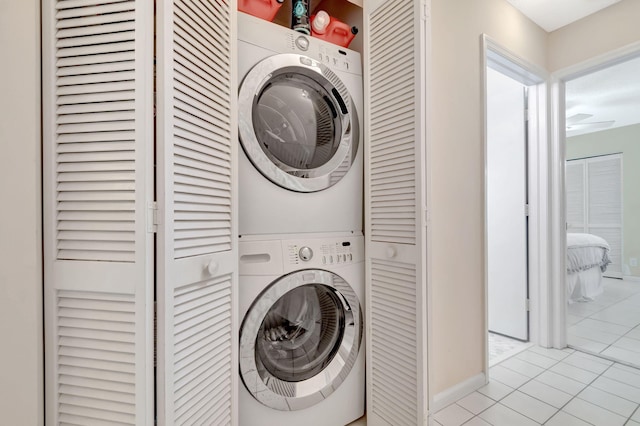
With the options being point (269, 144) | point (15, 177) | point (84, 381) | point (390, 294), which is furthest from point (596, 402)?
point (15, 177)

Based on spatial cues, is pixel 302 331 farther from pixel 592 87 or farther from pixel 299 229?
pixel 592 87

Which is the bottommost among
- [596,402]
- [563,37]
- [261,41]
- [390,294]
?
[596,402]

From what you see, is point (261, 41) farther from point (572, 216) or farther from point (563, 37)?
point (572, 216)

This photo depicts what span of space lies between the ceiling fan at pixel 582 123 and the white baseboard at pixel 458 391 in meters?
4.48

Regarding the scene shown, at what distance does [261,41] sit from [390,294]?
1.16 metres

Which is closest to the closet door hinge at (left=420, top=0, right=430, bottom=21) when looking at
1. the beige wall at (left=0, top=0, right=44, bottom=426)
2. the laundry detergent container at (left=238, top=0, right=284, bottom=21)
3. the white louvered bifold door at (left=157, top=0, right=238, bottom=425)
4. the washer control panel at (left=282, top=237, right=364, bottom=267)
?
the laundry detergent container at (left=238, top=0, right=284, bottom=21)

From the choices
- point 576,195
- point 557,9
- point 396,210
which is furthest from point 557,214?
point 576,195

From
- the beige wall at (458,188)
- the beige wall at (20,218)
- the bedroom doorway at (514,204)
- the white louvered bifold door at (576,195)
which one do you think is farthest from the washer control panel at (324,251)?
the white louvered bifold door at (576,195)

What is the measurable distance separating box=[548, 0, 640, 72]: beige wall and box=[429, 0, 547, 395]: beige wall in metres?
0.77

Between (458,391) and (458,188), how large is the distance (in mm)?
1147

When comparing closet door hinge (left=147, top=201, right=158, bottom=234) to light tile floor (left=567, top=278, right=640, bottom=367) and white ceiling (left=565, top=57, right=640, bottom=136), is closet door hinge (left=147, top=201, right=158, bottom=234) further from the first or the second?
white ceiling (left=565, top=57, right=640, bottom=136)

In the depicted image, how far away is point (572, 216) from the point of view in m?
5.41

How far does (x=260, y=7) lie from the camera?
121cm

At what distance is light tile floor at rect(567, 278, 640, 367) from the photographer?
2.22 metres
